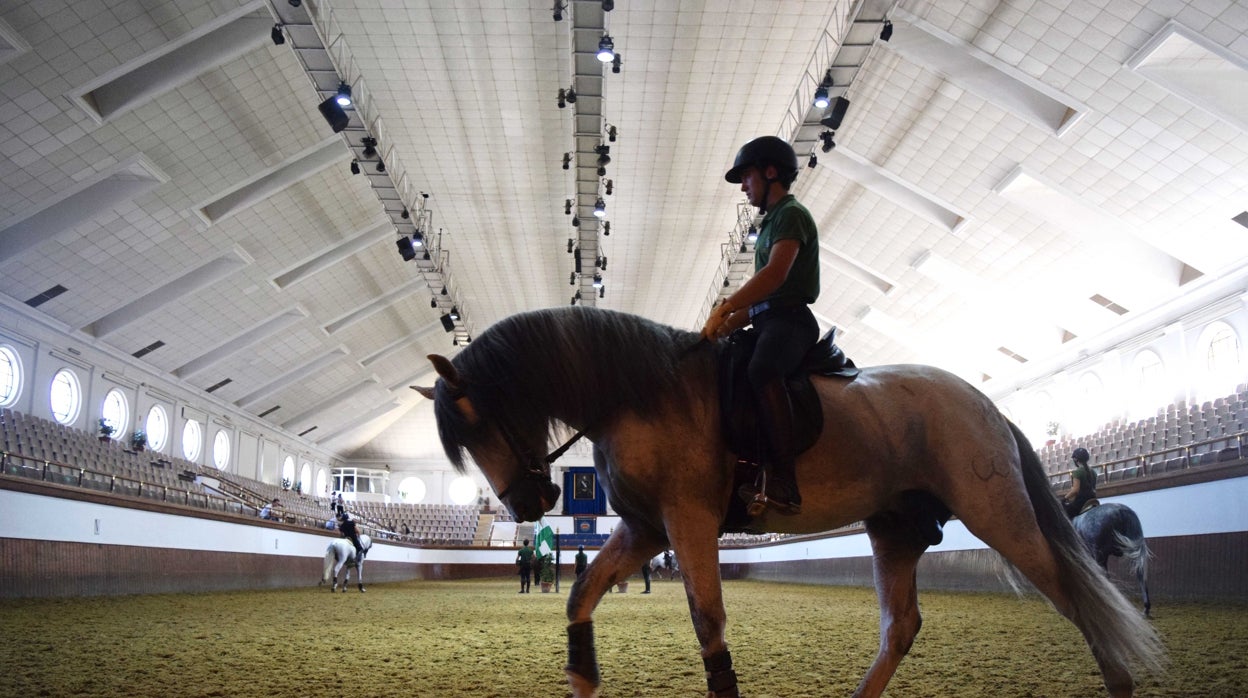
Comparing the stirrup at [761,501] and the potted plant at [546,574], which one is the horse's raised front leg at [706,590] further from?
the potted plant at [546,574]

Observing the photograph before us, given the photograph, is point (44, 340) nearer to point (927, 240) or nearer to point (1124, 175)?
point (927, 240)

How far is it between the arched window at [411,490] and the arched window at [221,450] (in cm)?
1584

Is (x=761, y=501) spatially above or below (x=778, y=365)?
below

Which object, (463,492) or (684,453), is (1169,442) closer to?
(684,453)

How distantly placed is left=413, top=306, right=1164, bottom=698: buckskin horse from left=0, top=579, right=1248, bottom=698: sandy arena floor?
26.1 inches

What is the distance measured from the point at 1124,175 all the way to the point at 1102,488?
6972 mm

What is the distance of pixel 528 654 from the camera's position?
5.61 metres

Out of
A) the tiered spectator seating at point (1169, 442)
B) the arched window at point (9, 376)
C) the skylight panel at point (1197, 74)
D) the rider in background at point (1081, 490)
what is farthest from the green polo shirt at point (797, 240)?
the arched window at point (9, 376)

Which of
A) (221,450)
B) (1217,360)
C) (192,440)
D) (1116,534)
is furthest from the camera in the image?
(221,450)

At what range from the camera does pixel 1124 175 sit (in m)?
16.2

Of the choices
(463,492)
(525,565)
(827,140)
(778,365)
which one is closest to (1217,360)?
(827,140)

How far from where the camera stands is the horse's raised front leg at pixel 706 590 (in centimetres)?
275

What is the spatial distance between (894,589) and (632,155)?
19.4 metres

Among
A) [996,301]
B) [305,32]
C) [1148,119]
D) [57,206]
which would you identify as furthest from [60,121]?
[996,301]
